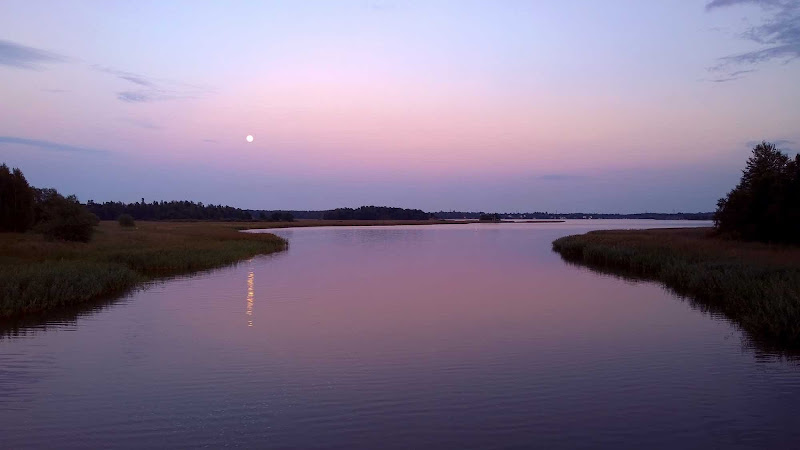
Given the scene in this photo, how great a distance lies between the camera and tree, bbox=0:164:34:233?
1524 inches

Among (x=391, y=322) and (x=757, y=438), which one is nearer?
(x=757, y=438)

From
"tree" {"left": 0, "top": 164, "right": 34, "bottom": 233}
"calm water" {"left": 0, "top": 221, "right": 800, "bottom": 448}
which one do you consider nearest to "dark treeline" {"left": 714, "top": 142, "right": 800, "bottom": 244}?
"calm water" {"left": 0, "top": 221, "right": 800, "bottom": 448}

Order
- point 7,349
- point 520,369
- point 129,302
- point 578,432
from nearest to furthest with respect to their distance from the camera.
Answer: point 578,432 < point 520,369 < point 7,349 < point 129,302

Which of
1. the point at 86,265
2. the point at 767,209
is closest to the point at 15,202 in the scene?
the point at 86,265

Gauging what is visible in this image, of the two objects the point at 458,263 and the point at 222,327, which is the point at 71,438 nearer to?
the point at 222,327

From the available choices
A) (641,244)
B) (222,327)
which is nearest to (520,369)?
(222,327)

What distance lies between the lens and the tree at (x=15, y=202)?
3872 centimetres

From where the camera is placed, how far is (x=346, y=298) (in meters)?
22.8

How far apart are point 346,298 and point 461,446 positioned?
14.7m

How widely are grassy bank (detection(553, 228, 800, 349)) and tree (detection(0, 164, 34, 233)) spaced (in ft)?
123

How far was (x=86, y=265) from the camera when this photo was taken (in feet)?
79.9

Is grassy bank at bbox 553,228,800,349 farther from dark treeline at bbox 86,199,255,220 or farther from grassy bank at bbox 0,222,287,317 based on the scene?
dark treeline at bbox 86,199,255,220

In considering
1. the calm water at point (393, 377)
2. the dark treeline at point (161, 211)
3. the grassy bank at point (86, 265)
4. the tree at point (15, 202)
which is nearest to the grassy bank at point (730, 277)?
the calm water at point (393, 377)

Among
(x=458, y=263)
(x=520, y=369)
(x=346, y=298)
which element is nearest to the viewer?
(x=520, y=369)
